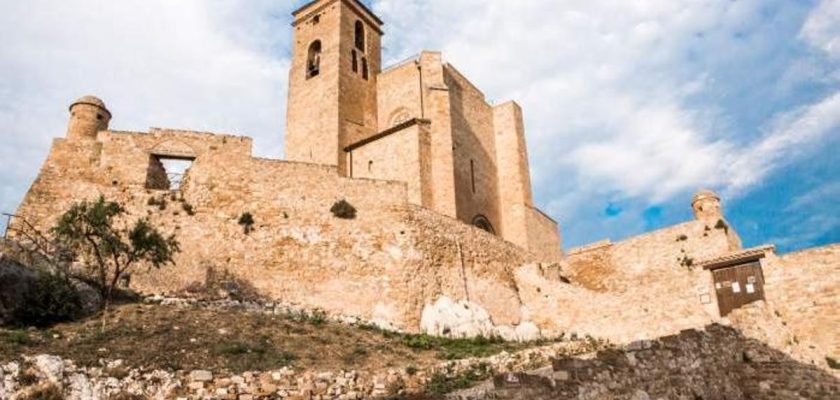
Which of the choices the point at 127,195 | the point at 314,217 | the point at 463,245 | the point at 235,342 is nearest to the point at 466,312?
the point at 463,245

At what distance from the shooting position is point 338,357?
1318 centimetres

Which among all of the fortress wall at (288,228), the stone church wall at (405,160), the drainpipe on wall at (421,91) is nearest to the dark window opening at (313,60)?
the drainpipe on wall at (421,91)

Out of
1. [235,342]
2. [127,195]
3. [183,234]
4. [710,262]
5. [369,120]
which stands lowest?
[235,342]

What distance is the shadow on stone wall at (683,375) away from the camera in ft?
30.0

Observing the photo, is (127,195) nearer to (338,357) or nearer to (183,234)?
(183,234)

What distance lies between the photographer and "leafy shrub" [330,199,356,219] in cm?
2112

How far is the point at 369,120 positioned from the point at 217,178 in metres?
11.5

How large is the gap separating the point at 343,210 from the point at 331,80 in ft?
36.0

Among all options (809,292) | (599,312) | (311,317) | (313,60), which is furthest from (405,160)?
(809,292)

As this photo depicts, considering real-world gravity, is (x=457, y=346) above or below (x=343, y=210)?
below

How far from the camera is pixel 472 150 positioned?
3067 cm

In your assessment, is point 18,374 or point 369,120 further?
point 369,120

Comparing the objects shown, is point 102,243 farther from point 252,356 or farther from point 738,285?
point 738,285

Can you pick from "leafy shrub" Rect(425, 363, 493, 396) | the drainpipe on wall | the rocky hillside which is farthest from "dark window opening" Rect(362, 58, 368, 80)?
"leafy shrub" Rect(425, 363, 493, 396)
